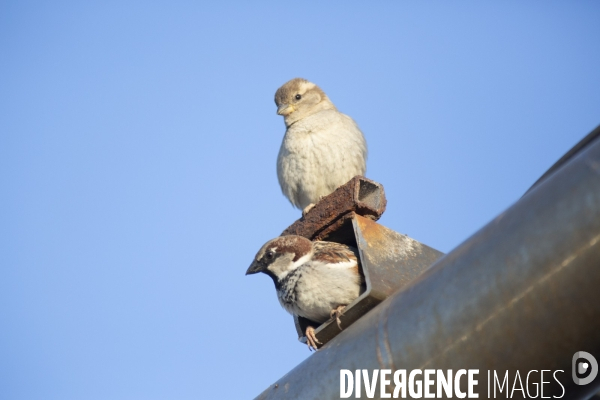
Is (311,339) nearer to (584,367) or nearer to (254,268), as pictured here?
(254,268)

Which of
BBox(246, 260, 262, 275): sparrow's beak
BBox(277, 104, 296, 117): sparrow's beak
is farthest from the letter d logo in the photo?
BBox(277, 104, 296, 117): sparrow's beak

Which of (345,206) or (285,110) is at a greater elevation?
(285,110)

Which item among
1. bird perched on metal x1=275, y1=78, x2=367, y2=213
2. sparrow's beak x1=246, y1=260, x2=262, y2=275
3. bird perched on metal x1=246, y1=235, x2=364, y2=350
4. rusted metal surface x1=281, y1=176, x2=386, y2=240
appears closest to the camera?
bird perched on metal x1=246, y1=235, x2=364, y2=350

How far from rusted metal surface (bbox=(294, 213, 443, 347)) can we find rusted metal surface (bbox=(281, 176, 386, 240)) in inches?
3.3

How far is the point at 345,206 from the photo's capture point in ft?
12.9

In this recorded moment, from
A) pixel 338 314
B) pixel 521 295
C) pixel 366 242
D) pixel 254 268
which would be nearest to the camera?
pixel 521 295

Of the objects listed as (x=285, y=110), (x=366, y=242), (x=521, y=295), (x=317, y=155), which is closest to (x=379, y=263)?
(x=366, y=242)

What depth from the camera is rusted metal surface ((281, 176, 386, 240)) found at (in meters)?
3.91

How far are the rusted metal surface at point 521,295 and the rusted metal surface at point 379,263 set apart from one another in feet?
3.30

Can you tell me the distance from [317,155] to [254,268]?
1.85 metres

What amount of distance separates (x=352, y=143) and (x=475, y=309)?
4152 millimetres

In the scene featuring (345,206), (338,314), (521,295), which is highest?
(345,206)

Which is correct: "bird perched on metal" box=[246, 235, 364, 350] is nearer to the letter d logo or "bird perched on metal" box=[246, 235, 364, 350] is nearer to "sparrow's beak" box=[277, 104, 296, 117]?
the letter d logo

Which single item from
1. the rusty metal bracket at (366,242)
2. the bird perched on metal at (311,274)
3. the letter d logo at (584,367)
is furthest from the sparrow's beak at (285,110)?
the letter d logo at (584,367)
